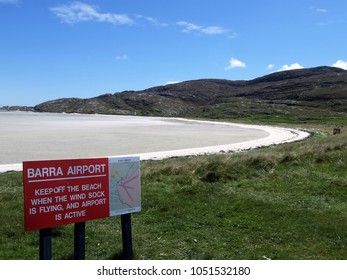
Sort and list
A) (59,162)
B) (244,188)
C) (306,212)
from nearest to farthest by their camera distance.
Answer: (59,162)
(306,212)
(244,188)

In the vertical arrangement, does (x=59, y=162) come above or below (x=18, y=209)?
above

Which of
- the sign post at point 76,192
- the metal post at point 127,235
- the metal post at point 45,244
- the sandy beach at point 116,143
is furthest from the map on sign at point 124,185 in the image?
the sandy beach at point 116,143

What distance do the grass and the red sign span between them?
1427 mm

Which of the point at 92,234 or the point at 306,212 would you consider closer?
the point at 92,234

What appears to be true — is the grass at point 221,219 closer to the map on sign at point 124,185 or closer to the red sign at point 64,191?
the map on sign at point 124,185

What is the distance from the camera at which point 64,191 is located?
5.31m

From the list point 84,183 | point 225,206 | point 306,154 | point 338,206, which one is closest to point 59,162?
point 84,183

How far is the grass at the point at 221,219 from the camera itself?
7.11m

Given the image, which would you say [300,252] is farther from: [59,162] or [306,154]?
[306,154]

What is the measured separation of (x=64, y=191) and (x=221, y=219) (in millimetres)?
4694

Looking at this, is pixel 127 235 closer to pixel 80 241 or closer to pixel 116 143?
pixel 80 241

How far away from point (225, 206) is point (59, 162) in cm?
590

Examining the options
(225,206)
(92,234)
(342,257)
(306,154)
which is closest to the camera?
(342,257)
